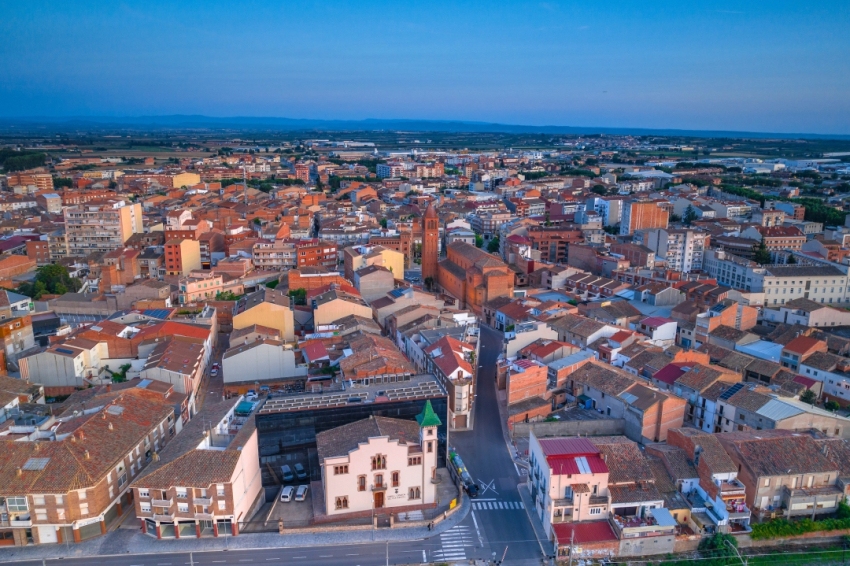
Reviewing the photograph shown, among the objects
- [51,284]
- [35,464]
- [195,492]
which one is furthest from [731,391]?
[51,284]

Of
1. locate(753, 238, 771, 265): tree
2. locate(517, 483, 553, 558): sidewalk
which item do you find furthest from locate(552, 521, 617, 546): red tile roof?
locate(753, 238, 771, 265): tree

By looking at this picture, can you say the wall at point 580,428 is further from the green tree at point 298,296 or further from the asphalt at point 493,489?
the green tree at point 298,296

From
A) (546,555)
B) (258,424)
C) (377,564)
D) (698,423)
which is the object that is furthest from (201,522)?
(698,423)

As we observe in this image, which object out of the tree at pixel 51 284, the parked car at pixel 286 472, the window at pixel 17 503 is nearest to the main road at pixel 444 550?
the window at pixel 17 503

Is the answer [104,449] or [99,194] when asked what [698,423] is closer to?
[104,449]

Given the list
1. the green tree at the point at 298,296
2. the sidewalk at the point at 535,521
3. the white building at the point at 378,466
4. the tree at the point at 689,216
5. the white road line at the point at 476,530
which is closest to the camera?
the sidewalk at the point at 535,521

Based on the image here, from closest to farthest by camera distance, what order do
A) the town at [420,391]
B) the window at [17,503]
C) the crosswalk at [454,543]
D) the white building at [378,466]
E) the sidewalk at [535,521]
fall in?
1. the window at [17,503]
2. the crosswalk at [454,543]
3. the sidewalk at [535,521]
4. the town at [420,391]
5. the white building at [378,466]

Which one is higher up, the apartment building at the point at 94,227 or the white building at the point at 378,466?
the apartment building at the point at 94,227
